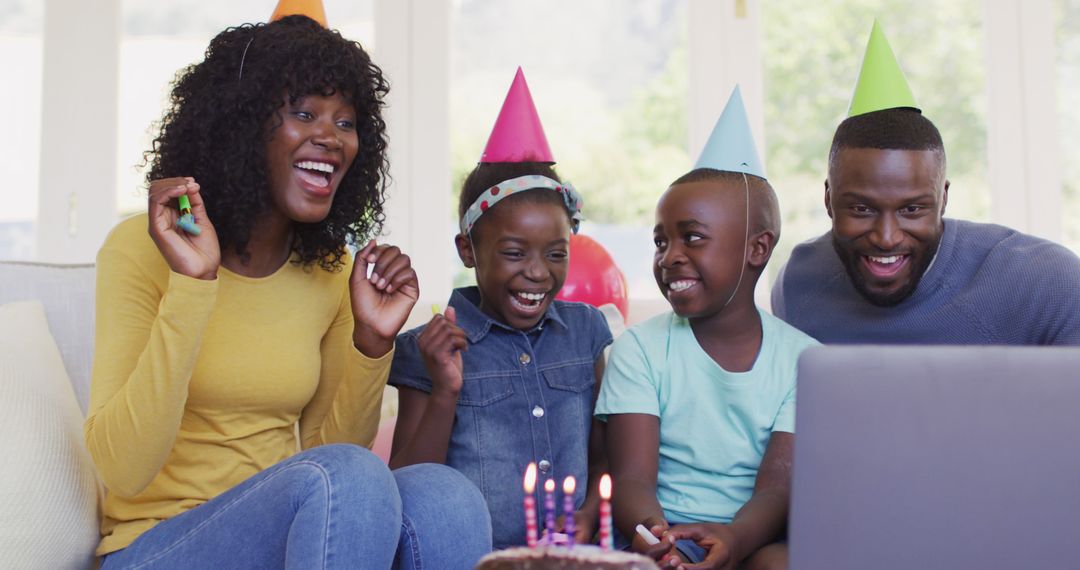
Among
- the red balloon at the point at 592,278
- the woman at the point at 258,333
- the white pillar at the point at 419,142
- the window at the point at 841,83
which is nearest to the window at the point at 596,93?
the white pillar at the point at 419,142

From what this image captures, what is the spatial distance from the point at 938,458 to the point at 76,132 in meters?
3.11

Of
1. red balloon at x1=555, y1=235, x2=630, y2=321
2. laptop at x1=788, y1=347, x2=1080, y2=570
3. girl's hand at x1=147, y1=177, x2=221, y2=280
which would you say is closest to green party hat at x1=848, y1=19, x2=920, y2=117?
red balloon at x1=555, y1=235, x2=630, y2=321

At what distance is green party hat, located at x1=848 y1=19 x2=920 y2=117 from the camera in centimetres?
180

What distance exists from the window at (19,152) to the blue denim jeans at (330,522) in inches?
90.0

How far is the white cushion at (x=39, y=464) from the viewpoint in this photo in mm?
1384

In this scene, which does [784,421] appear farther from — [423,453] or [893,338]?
[423,453]

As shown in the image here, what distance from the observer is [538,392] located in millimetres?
1680

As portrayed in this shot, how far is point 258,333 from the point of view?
1511 mm

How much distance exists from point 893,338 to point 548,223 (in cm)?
65

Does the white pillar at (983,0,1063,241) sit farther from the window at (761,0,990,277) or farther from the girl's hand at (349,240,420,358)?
the girl's hand at (349,240,420,358)

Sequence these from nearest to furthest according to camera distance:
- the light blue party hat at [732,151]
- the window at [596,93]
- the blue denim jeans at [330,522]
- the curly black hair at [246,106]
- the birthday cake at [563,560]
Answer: the birthday cake at [563,560], the blue denim jeans at [330,522], the curly black hair at [246,106], the light blue party hat at [732,151], the window at [596,93]

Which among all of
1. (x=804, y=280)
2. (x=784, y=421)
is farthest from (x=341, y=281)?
(x=804, y=280)

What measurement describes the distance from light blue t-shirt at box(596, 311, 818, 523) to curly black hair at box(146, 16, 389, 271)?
538 millimetres

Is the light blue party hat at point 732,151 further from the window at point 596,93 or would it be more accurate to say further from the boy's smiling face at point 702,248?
the window at point 596,93
